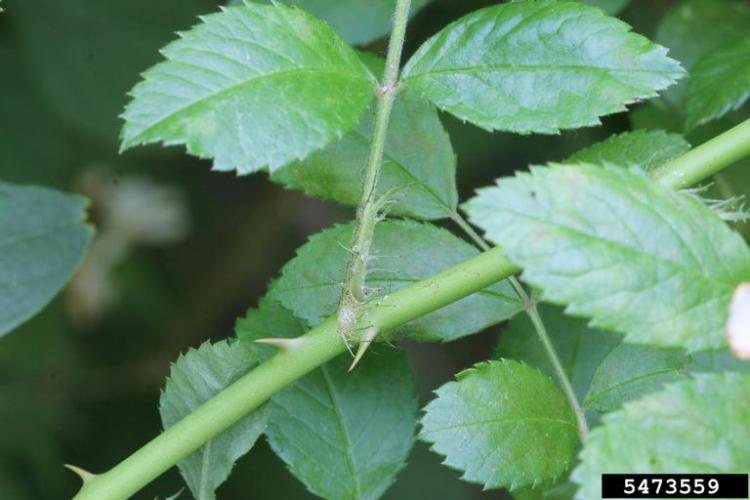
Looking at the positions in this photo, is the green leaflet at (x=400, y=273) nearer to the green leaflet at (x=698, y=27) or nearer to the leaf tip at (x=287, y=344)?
the leaf tip at (x=287, y=344)

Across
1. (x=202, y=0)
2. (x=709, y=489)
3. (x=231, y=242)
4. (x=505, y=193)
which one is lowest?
(x=709, y=489)

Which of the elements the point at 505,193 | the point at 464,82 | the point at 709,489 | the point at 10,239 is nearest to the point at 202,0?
the point at 10,239

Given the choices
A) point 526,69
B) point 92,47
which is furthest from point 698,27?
point 92,47

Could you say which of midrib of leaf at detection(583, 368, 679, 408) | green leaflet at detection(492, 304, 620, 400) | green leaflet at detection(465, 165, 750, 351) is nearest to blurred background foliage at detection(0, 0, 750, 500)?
green leaflet at detection(492, 304, 620, 400)

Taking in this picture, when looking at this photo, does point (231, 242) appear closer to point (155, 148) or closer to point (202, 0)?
point (155, 148)

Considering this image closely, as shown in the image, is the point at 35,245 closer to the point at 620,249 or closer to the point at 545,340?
the point at 545,340

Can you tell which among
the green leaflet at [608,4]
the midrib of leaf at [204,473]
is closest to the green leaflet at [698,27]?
the green leaflet at [608,4]
